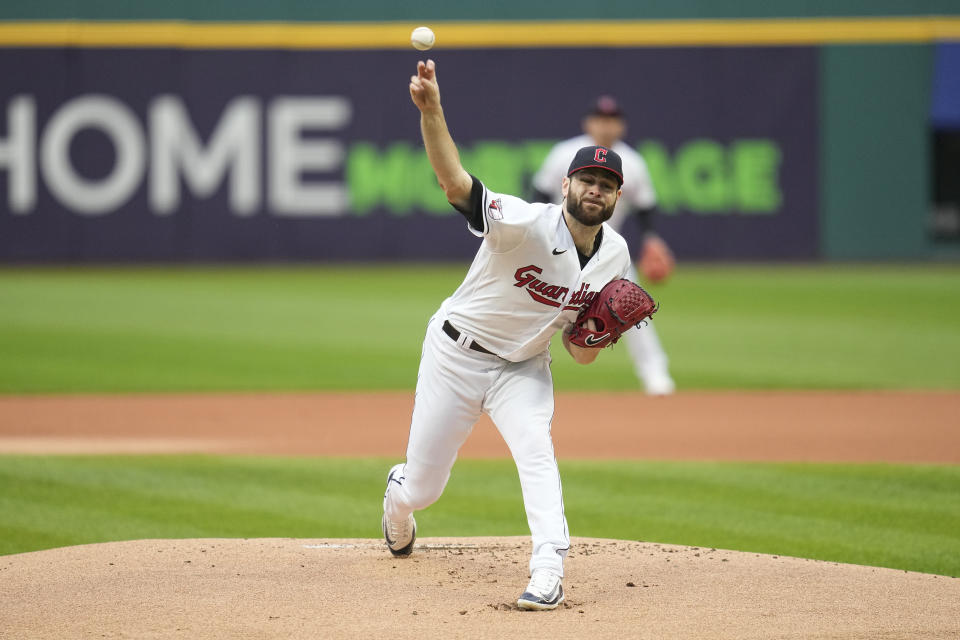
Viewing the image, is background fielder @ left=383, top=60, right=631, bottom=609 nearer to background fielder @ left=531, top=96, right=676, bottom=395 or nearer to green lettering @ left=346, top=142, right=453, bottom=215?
background fielder @ left=531, top=96, right=676, bottom=395

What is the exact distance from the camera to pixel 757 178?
2228 centimetres

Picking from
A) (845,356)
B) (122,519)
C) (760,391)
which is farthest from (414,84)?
(845,356)

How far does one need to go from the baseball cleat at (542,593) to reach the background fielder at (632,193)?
5465mm

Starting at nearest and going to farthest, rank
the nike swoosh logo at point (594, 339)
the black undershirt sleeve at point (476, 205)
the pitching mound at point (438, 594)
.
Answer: the pitching mound at point (438, 594)
the black undershirt sleeve at point (476, 205)
the nike swoosh logo at point (594, 339)

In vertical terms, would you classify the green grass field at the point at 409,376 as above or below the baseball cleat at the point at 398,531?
below

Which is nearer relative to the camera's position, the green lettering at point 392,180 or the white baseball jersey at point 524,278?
the white baseball jersey at point 524,278

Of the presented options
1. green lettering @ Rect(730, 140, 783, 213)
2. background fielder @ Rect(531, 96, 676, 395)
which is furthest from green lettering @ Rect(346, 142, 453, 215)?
background fielder @ Rect(531, 96, 676, 395)

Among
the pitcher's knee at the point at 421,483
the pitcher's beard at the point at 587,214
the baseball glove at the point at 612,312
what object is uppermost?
the pitcher's beard at the point at 587,214

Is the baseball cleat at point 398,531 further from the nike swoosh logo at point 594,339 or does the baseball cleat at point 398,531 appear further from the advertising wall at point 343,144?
the advertising wall at point 343,144

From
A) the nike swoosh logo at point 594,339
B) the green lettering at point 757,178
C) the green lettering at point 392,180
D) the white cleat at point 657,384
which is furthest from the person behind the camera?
the green lettering at point 757,178

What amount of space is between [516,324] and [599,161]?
28.4 inches

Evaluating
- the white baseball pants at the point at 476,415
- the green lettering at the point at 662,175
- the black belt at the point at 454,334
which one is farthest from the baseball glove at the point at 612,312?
the green lettering at the point at 662,175

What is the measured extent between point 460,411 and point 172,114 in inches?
702

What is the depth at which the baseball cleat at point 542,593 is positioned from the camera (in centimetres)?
471
